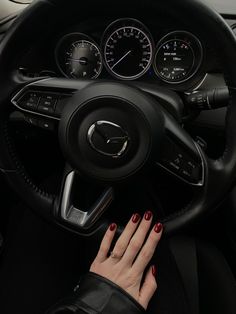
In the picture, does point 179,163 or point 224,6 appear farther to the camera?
point 224,6

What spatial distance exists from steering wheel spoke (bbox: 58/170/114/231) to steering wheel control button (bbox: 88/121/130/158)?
113mm

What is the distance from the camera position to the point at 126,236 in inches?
38.4

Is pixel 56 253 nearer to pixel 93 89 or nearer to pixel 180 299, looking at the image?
pixel 180 299

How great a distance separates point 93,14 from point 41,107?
257 mm

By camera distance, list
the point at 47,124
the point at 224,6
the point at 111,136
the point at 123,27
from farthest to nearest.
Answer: the point at 224,6 → the point at 123,27 → the point at 47,124 → the point at 111,136

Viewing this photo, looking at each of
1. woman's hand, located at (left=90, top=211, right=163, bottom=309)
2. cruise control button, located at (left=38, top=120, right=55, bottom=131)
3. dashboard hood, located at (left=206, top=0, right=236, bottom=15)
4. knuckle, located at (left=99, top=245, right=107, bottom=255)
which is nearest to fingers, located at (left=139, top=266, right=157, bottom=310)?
woman's hand, located at (left=90, top=211, right=163, bottom=309)

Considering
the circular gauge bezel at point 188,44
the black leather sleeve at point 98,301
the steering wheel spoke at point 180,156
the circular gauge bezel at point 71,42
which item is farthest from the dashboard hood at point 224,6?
the black leather sleeve at point 98,301

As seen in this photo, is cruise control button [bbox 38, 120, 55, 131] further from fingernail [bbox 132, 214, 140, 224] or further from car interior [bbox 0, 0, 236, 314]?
fingernail [bbox 132, 214, 140, 224]

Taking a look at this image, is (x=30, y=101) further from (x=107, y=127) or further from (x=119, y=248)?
(x=119, y=248)

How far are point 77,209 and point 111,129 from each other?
8.0 inches

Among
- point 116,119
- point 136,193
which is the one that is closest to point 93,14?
point 116,119

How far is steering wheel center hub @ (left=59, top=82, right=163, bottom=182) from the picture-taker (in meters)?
0.90

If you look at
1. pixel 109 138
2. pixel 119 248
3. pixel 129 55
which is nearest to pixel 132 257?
pixel 119 248

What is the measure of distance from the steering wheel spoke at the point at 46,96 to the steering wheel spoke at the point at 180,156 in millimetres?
186
